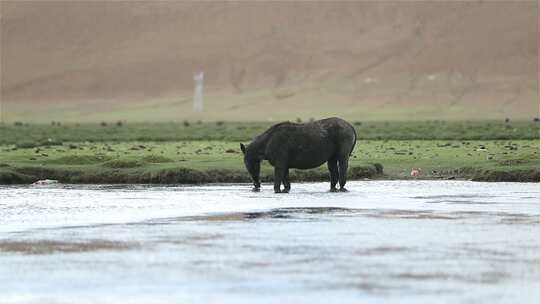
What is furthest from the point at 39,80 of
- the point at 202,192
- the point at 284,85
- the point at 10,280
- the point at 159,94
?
the point at 10,280

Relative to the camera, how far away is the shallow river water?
1495 centimetres

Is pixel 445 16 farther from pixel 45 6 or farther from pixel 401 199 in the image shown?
pixel 401 199

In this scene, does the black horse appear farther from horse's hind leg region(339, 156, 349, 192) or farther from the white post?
the white post

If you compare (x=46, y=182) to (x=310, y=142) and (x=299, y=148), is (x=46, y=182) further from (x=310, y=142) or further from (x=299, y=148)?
(x=310, y=142)

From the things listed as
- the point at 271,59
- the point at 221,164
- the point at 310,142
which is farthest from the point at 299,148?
the point at 271,59

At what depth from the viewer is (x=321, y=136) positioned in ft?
95.1

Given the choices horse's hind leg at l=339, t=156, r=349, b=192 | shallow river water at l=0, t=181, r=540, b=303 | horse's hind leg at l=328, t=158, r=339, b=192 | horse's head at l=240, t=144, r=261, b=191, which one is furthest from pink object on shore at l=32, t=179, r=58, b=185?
horse's hind leg at l=339, t=156, r=349, b=192

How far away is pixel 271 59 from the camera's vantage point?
15312 cm

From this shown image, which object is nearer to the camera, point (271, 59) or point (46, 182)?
point (46, 182)

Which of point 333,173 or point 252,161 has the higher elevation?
point 252,161

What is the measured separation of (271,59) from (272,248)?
444 ft

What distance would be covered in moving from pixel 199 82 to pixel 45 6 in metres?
48.0

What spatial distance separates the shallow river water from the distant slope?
3482 inches

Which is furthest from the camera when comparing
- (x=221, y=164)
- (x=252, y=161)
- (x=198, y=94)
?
(x=198, y=94)
